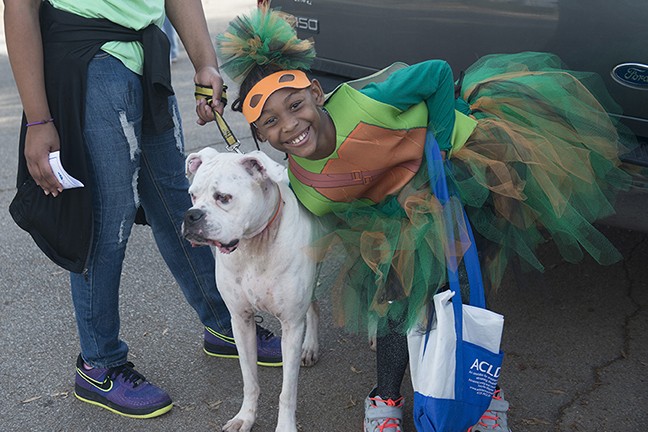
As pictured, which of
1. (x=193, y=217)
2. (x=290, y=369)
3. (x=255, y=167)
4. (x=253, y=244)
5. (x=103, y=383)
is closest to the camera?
(x=193, y=217)

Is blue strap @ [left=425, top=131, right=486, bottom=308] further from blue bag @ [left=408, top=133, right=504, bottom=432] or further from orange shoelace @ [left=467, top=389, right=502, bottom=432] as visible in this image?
orange shoelace @ [left=467, top=389, right=502, bottom=432]

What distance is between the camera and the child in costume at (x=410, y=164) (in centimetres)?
260

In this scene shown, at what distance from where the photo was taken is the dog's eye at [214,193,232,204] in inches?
100

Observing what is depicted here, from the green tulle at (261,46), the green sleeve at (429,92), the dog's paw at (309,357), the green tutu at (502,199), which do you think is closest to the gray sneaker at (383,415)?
the green tutu at (502,199)

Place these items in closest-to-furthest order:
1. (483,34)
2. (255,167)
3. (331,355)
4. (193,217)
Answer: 1. (193,217)
2. (255,167)
3. (483,34)
4. (331,355)

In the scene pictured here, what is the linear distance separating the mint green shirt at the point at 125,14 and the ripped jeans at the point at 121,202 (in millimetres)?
36

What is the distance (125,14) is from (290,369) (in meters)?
1.43

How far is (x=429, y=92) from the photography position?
2.67 m

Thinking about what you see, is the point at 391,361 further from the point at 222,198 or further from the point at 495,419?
the point at 222,198

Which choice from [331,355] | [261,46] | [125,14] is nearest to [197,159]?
[261,46]

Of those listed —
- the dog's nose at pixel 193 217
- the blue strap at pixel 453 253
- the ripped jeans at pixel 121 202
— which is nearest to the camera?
the dog's nose at pixel 193 217

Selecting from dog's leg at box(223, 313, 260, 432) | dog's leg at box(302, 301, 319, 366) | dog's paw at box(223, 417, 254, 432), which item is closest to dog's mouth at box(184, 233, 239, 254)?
dog's leg at box(223, 313, 260, 432)

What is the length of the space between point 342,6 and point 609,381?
83.3 inches

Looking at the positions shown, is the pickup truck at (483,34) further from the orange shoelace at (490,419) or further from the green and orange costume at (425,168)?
the orange shoelace at (490,419)
